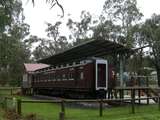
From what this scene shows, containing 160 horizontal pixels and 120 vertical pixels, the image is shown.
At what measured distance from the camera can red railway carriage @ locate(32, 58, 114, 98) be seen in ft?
85.1

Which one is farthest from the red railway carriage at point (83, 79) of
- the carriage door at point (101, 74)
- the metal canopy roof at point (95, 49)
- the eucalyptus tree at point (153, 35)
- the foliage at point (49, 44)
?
the foliage at point (49, 44)

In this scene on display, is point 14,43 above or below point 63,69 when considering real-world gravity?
above

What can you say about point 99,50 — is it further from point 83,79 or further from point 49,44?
point 49,44

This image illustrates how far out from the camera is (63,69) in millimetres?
30844

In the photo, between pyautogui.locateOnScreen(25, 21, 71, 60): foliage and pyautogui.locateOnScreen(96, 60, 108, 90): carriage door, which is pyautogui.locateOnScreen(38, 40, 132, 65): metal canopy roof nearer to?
pyautogui.locateOnScreen(96, 60, 108, 90): carriage door

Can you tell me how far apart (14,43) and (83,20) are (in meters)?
18.7

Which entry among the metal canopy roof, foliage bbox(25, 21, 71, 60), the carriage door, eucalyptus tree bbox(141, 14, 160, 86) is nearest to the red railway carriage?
the carriage door

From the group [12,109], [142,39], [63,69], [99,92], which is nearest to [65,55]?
[63,69]

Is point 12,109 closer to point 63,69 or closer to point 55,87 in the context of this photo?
point 63,69

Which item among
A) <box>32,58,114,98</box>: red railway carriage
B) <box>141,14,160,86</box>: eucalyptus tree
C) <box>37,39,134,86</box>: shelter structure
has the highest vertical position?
<box>141,14,160,86</box>: eucalyptus tree

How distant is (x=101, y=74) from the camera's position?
26.4 metres

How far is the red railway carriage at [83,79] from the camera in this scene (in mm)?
25953

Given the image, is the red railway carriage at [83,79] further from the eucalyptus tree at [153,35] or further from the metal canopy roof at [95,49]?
the eucalyptus tree at [153,35]

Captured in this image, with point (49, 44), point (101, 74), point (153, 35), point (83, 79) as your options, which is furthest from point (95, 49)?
point (49, 44)
